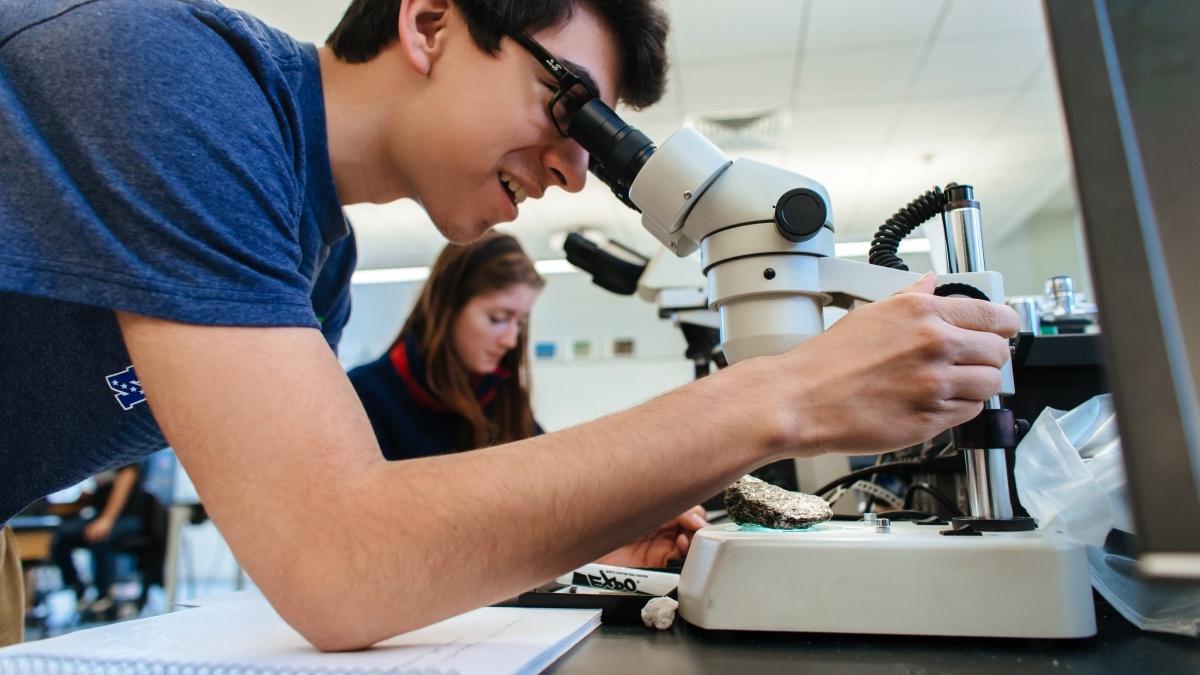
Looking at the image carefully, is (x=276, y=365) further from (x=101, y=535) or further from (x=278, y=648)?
(x=101, y=535)

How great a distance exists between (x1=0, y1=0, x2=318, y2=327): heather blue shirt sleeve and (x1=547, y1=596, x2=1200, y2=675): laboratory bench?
30 cm

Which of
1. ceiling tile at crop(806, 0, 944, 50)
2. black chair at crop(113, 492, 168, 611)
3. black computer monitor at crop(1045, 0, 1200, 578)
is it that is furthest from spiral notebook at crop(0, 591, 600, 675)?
black chair at crop(113, 492, 168, 611)

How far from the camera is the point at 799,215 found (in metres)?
0.54

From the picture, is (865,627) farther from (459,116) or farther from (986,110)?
(986,110)

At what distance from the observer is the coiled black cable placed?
0.61 metres

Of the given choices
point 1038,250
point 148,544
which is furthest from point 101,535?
point 1038,250

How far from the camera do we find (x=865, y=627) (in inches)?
17.5

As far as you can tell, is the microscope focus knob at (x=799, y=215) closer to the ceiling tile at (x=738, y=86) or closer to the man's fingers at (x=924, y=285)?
the man's fingers at (x=924, y=285)

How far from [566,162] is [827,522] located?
1.50 feet

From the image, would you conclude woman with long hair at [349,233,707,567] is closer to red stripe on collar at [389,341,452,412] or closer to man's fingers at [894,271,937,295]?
red stripe on collar at [389,341,452,412]

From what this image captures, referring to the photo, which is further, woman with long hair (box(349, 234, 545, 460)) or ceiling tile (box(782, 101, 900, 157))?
ceiling tile (box(782, 101, 900, 157))

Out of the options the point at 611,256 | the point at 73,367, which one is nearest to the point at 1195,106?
the point at 73,367

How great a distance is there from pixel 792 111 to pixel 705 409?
3210 millimetres

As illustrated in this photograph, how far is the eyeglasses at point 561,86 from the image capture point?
2.29 feet
